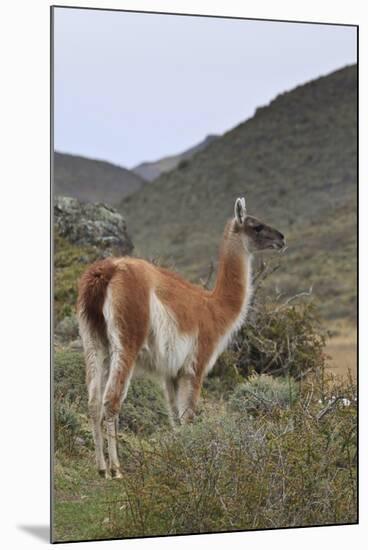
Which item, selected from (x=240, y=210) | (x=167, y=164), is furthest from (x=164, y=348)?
(x=167, y=164)

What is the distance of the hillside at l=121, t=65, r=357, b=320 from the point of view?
3719cm

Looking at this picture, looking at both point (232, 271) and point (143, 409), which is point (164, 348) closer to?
point (232, 271)

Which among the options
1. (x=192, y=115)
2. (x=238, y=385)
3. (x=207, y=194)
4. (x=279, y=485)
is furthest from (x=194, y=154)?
(x=279, y=485)

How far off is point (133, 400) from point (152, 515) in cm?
220

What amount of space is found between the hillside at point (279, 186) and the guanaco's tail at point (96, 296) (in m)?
26.6

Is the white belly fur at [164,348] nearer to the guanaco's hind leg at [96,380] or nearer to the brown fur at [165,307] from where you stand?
the brown fur at [165,307]

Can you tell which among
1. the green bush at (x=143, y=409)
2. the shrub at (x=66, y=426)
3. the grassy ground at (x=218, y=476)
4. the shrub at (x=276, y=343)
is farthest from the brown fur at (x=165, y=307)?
the shrub at (x=276, y=343)

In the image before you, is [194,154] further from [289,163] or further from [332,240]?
[332,240]

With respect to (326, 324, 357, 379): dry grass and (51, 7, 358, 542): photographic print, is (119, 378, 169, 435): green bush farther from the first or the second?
(326, 324, 357, 379): dry grass

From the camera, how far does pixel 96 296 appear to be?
8.86 metres

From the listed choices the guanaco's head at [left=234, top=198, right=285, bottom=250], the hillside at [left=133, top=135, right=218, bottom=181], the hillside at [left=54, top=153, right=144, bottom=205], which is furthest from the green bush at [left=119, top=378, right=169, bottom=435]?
the hillside at [left=133, top=135, right=218, bottom=181]

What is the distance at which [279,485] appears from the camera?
8.73m
